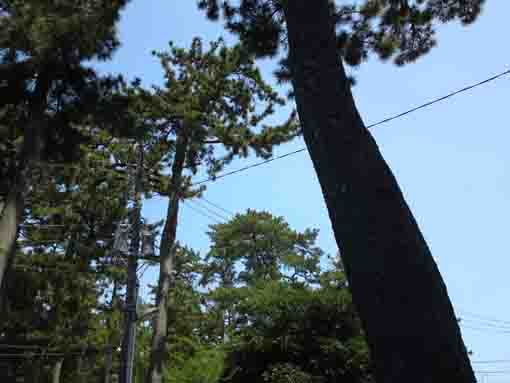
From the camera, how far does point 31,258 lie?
66.1 ft

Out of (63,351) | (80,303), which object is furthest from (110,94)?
(63,351)

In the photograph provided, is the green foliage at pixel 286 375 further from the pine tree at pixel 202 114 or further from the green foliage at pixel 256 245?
the green foliage at pixel 256 245

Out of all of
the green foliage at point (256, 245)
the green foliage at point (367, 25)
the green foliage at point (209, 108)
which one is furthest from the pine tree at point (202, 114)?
the green foliage at point (256, 245)

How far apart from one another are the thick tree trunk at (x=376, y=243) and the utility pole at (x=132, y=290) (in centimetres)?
616

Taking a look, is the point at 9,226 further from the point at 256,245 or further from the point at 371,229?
the point at 256,245

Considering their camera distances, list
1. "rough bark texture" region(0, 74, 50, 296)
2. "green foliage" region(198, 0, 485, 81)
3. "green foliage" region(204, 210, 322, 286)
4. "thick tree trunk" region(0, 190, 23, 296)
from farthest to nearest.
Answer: "green foliage" region(204, 210, 322, 286), "rough bark texture" region(0, 74, 50, 296), "thick tree trunk" region(0, 190, 23, 296), "green foliage" region(198, 0, 485, 81)

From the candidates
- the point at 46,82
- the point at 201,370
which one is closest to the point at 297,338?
the point at 201,370

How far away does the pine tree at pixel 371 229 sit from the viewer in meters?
2.22

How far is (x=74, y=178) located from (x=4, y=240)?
26.0 ft

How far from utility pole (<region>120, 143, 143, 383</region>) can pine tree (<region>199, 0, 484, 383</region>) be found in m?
6.15

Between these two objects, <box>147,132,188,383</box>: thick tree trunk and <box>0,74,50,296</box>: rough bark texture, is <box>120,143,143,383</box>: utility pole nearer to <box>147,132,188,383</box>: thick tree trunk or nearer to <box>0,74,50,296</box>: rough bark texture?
<box>0,74,50,296</box>: rough bark texture

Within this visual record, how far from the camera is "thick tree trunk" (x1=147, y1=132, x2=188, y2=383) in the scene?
1185 centimetres

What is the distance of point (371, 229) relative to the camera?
2635mm

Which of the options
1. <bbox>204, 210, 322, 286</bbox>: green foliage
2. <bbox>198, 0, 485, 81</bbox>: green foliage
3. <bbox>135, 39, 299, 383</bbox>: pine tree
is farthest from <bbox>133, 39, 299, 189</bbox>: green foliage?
<bbox>204, 210, 322, 286</bbox>: green foliage
